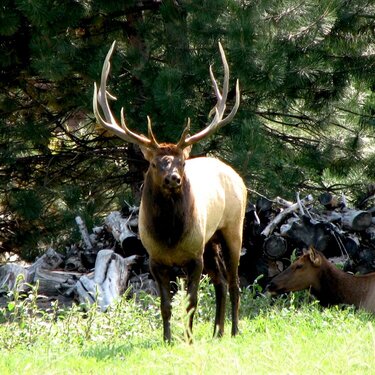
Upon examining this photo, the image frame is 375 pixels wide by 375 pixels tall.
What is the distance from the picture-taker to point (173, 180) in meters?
7.17

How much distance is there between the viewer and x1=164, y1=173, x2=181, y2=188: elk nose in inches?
282

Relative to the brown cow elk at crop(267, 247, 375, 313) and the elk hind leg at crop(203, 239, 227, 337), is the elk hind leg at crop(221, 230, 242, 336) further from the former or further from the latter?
the brown cow elk at crop(267, 247, 375, 313)

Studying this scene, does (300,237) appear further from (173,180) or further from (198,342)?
(173,180)

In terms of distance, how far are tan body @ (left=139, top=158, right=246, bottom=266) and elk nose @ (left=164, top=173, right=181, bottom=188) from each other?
38 cm

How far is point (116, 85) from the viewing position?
1244 centimetres

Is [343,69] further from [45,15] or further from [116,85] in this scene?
[45,15]

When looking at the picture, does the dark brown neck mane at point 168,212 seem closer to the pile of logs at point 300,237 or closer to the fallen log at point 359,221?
the pile of logs at point 300,237

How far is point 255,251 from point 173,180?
12.7ft

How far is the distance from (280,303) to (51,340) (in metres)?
2.84

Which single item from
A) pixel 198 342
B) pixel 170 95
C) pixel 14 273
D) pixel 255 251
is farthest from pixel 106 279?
pixel 198 342

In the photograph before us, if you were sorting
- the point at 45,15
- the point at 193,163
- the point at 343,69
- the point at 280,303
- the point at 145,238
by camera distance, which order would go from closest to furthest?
the point at 145,238 < the point at 193,163 < the point at 280,303 < the point at 45,15 < the point at 343,69

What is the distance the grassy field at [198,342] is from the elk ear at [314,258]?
0.39 m

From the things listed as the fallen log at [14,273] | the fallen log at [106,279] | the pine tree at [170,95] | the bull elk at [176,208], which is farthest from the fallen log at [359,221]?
the fallen log at [14,273]

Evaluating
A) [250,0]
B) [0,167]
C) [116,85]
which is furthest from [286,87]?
[0,167]
